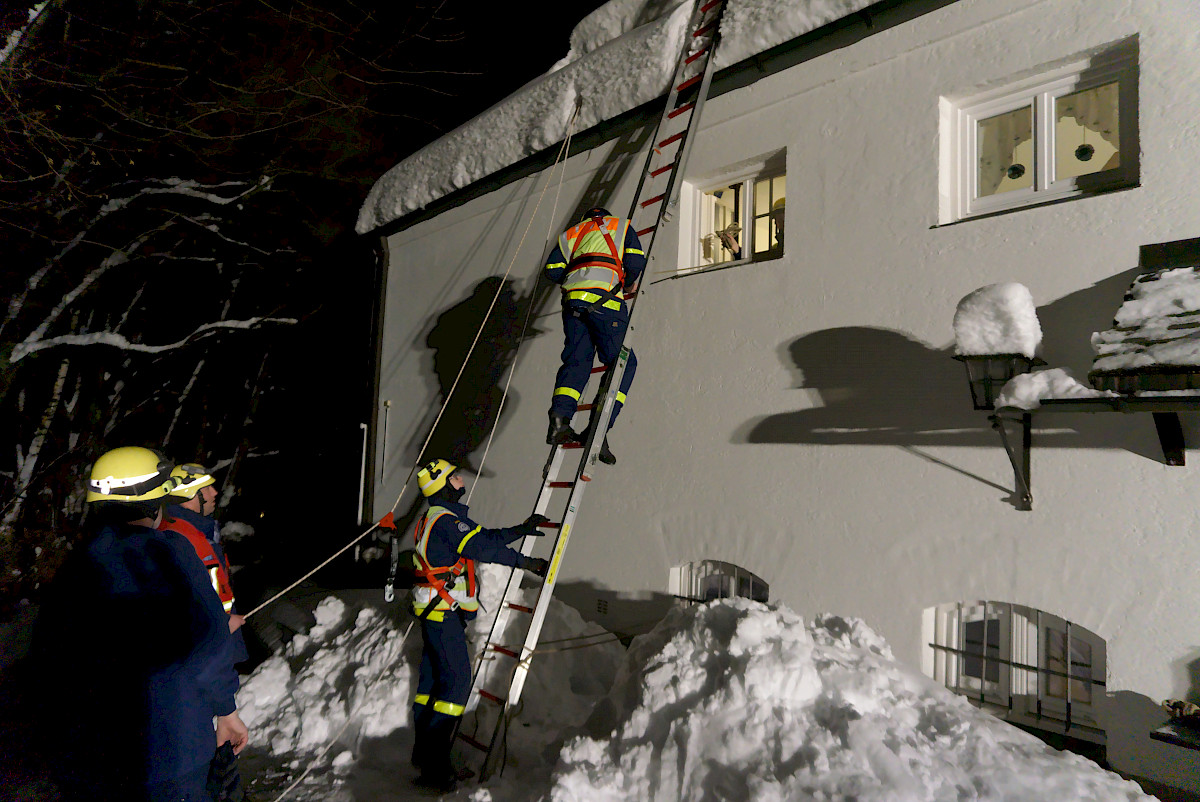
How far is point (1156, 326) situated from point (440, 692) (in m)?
4.12

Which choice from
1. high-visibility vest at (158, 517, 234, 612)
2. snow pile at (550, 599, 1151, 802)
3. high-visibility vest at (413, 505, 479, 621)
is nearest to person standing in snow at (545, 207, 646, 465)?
high-visibility vest at (413, 505, 479, 621)

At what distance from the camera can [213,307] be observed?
45.8 feet

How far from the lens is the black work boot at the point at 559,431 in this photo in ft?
13.6

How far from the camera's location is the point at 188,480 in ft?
12.4

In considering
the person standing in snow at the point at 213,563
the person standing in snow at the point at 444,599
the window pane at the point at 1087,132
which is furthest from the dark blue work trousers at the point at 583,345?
the window pane at the point at 1087,132

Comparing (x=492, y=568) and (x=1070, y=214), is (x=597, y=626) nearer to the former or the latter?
(x=492, y=568)

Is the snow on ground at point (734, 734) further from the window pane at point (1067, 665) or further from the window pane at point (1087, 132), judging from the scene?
the window pane at point (1087, 132)

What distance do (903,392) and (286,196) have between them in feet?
39.4

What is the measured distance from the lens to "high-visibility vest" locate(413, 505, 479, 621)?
3.89 meters

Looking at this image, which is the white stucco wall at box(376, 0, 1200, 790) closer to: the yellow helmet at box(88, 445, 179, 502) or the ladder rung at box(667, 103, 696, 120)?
the ladder rung at box(667, 103, 696, 120)

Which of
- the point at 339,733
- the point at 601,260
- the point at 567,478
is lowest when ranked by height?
the point at 339,733

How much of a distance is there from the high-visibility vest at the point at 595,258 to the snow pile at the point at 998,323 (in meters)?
2.15

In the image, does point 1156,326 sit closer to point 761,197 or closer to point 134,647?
point 761,197

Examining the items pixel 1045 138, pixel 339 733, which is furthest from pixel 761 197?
pixel 339 733
